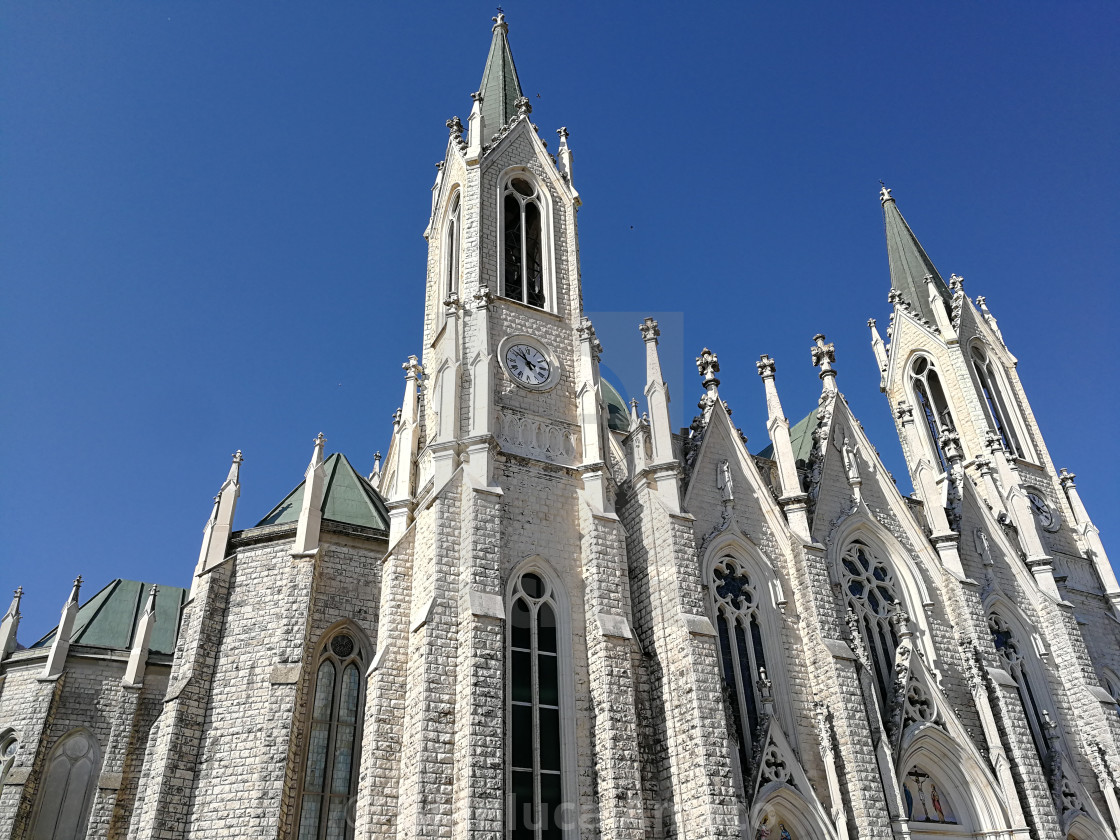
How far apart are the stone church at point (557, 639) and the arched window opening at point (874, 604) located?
0.10m

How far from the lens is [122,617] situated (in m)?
26.9

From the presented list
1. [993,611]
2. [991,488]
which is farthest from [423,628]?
[991,488]

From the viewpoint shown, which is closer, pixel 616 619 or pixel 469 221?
pixel 616 619

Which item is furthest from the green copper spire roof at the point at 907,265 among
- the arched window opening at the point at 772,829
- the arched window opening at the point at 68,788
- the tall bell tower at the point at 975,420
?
the arched window opening at the point at 68,788

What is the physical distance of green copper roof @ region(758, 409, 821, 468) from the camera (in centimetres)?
2984

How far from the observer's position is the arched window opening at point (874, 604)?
2333cm

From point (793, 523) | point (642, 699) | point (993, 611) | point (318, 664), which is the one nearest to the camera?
point (642, 699)

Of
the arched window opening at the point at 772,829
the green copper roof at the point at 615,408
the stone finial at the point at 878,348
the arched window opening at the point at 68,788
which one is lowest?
the arched window opening at the point at 772,829

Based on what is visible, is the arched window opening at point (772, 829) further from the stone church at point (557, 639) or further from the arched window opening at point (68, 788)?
the arched window opening at point (68, 788)

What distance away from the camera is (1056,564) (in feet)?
96.8

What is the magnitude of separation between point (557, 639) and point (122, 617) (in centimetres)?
1562

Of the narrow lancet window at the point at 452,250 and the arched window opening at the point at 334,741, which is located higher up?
the narrow lancet window at the point at 452,250

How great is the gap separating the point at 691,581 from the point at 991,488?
15952 millimetres

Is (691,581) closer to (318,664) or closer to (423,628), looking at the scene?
(423,628)
